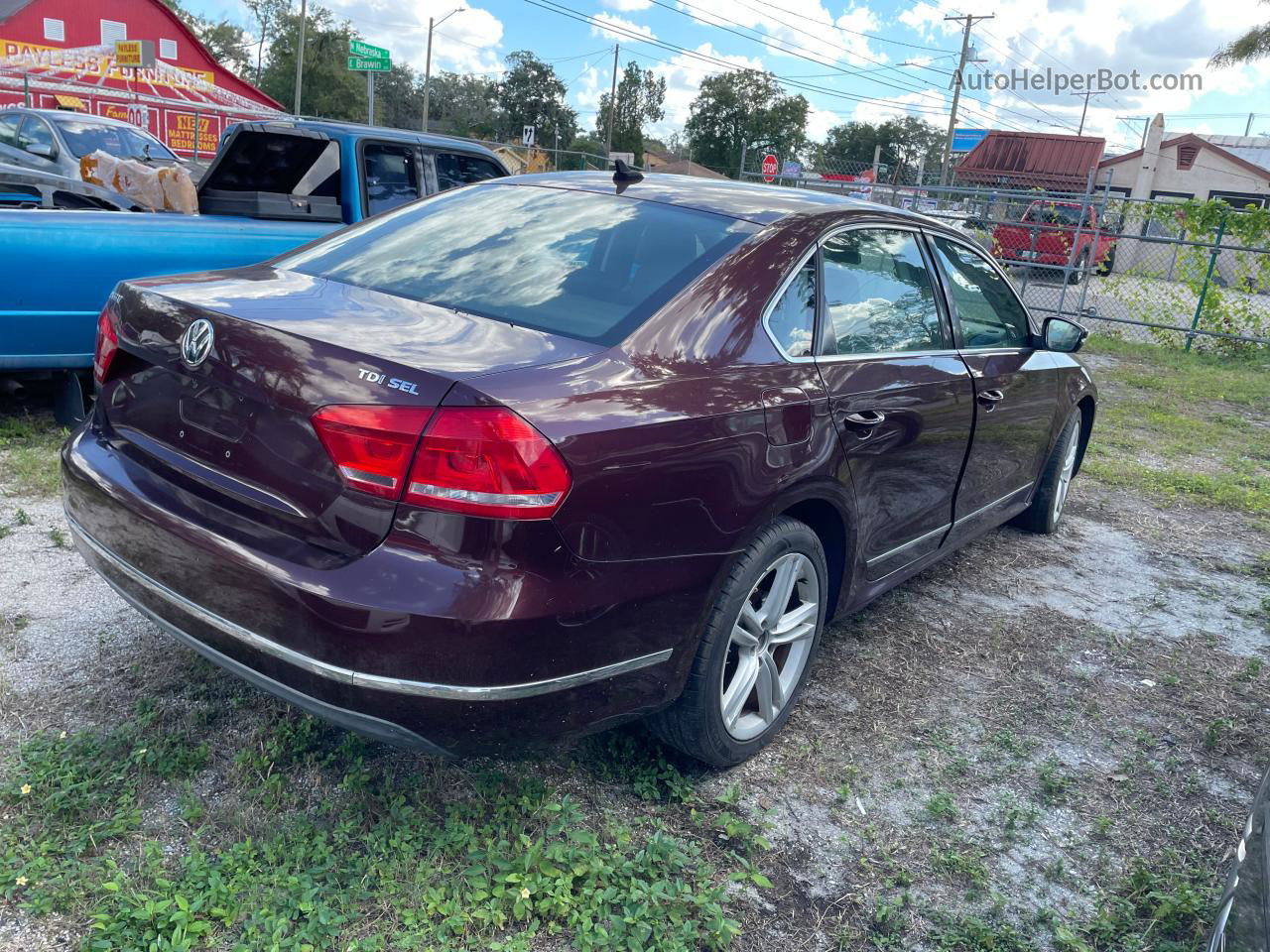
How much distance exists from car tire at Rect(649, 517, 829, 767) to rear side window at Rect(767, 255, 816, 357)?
1.66ft

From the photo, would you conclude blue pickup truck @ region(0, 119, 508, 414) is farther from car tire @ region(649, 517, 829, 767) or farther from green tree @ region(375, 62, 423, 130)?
green tree @ region(375, 62, 423, 130)

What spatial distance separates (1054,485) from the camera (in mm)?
5281

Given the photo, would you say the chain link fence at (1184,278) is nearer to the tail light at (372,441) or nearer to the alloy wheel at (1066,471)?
the alloy wheel at (1066,471)

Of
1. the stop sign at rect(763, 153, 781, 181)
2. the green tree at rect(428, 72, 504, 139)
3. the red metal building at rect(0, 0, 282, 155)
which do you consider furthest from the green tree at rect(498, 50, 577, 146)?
the stop sign at rect(763, 153, 781, 181)

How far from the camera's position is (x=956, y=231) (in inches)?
166

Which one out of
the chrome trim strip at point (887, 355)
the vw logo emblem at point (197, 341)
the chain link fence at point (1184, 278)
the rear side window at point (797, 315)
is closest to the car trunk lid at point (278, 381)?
the vw logo emblem at point (197, 341)

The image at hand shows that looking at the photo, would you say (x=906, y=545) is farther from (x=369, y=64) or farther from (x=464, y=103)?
(x=464, y=103)

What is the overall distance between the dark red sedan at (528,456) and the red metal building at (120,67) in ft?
97.8

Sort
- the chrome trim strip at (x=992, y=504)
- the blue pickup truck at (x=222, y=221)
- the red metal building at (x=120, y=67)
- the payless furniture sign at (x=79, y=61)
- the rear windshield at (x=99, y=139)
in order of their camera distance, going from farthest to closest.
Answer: the payless furniture sign at (x=79, y=61), the red metal building at (x=120, y=67), the rear windshield at (x=99, y=139), the blue pickup truck at (x=222, y=221), the chrome trim strip at (x=992, y=504)

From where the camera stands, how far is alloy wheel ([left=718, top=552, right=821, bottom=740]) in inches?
115

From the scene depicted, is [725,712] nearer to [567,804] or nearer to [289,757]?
[567,804]

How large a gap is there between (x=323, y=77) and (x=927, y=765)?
74021mm

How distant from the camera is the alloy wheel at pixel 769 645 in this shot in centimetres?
292

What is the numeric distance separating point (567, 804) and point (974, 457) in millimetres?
2207
